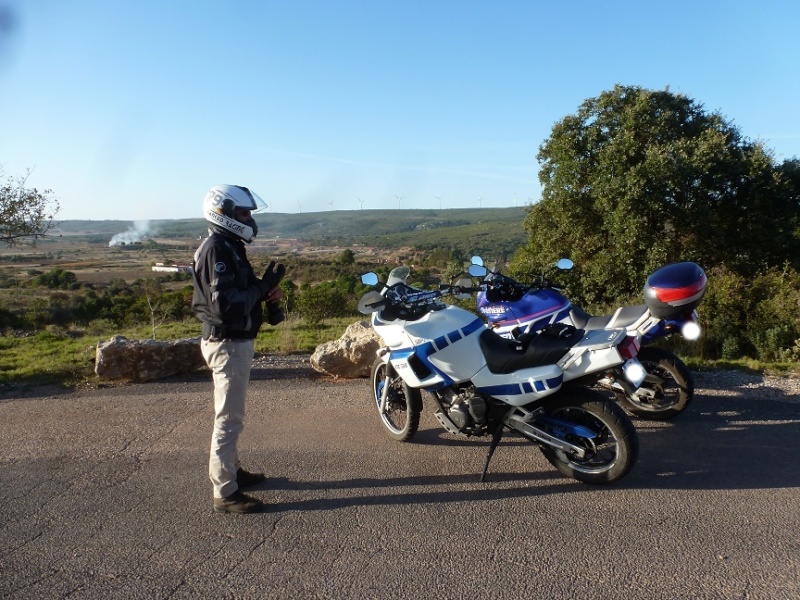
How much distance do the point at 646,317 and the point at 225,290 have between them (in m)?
3.10

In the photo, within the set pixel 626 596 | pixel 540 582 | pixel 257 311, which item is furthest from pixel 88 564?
pixel 626 596

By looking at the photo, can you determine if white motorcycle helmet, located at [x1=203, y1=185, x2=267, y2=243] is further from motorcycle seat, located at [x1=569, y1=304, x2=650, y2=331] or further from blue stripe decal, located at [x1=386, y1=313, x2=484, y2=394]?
motorcycle seat, located at [x1=569, y1=304, x2=650, y2=331]

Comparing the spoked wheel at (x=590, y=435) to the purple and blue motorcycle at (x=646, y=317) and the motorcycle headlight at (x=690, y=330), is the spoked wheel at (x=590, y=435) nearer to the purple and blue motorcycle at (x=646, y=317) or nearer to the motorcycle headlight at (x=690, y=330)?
the purple and blue motorcycle at (x=646, y=317)

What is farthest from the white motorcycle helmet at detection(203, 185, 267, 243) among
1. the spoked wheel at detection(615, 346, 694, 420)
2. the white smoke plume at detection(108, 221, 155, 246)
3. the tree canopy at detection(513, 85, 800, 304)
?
the white smoke plume at detection(108, 221, 155, 246)

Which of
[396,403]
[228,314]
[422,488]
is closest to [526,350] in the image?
[422,488]

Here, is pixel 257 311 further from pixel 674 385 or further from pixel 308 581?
pixel 674 385

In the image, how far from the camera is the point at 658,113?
48.4 ft

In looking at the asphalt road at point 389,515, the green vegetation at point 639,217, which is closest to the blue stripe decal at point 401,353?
the asphalt road at point 389,515

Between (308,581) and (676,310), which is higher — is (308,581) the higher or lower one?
the lower one

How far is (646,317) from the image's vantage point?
15.3 ft

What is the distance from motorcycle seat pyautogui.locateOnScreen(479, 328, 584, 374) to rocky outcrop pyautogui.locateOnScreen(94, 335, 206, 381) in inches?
182

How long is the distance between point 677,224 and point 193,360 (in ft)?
35.6

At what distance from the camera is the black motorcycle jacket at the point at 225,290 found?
394 centimetres

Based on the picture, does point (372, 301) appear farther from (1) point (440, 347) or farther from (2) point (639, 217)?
(2) point (639, 217)
